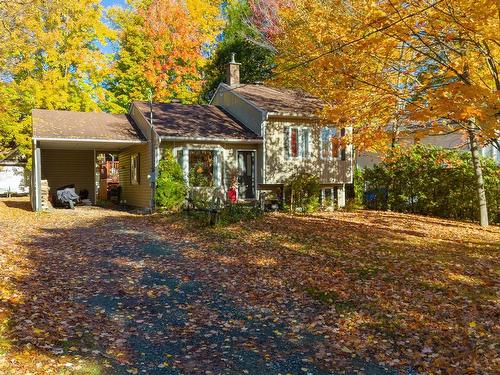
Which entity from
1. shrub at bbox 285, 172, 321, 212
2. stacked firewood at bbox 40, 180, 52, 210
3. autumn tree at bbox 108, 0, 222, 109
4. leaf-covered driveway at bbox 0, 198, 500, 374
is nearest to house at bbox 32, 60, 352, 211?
stacked firewood at bbox 40, 180, 52, 210

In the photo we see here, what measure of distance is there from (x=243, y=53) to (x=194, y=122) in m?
11.7

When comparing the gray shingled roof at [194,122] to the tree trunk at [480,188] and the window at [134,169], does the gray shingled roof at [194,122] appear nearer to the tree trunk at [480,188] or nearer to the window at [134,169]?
the window at [134,169]

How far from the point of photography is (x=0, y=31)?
15.8 m

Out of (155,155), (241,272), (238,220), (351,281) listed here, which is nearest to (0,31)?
(155,155)

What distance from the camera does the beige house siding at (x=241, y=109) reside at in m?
20.2

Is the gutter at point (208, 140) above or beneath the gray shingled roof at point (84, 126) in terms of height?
beneath

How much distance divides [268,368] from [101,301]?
319 centimetres

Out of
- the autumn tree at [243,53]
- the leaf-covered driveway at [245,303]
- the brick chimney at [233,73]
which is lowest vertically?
the leaf-covered driveway at [245,303]

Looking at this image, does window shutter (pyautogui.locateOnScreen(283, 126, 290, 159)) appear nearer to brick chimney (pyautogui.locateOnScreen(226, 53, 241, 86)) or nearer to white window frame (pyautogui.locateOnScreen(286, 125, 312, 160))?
white window frame (pyautogui.locateOnScreen(286, 125, 312, 160))

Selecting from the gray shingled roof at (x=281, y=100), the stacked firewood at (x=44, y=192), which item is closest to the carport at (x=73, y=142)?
the stacked firewood at (x=44, y=192)

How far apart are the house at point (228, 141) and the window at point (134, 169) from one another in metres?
0.05

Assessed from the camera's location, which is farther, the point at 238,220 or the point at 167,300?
the point at 238,220

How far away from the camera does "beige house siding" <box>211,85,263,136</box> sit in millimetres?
20188

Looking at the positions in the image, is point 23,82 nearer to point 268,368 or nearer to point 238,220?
point 238,220
